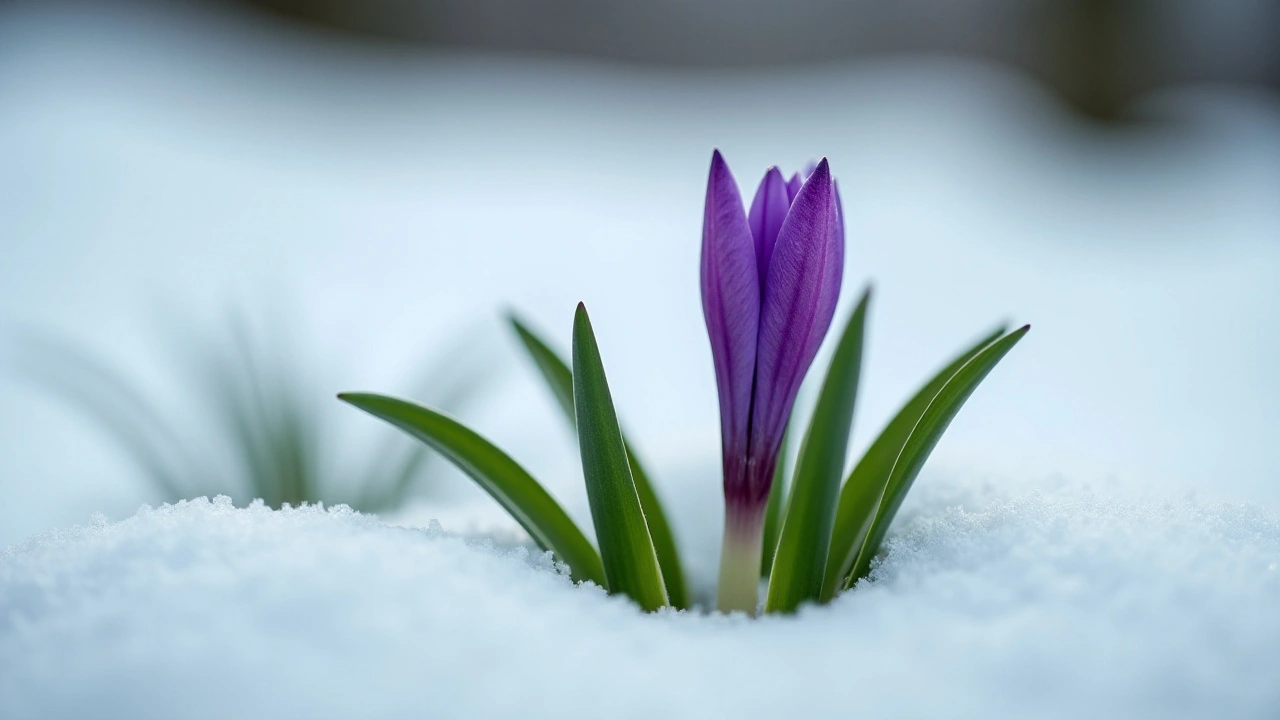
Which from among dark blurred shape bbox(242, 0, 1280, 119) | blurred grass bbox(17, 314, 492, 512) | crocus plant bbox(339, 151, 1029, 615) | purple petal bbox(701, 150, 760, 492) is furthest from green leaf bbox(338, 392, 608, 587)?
dark blurred shape bbox(242, 0, 1280, 119)

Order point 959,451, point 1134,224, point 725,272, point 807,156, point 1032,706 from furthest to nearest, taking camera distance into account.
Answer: point 807,156
point 1134,224
point 959,451
point 725,272
point 1032,706

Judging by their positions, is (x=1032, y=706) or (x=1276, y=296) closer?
(x=1032, y=706)

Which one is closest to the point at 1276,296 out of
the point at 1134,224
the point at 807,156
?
the point at 1134,224

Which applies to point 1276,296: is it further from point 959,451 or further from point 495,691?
point 495,691

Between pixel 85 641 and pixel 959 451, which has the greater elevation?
pixel 959 451

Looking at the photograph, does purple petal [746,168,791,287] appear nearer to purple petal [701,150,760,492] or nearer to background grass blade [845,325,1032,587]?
purple petal [701,150,760,492]

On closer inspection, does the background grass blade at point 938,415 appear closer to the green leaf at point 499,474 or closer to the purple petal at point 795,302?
the purple petal at point 795,302
